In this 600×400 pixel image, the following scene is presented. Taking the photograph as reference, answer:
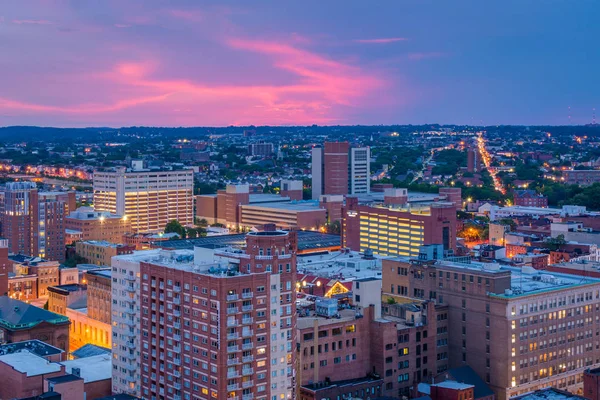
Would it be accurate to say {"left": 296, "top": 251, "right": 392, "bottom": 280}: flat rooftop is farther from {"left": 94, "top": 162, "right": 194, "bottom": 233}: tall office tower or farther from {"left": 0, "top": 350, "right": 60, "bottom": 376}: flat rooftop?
{"left": 94, "top": 162, "right": 194, "bottom": 233}: tall office tower

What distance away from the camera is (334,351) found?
66.2m

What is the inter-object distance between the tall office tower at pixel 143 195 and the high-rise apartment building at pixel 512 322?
9986cm

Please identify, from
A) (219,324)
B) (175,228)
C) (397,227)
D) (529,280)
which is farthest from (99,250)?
(219,324)

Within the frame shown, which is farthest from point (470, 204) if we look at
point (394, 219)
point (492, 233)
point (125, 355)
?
point (125, 355)

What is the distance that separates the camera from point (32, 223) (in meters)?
138

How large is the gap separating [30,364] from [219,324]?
14.2 meters

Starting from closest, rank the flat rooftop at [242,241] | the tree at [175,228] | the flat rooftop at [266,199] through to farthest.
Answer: the flat rooftop at [242,241], the tree at [175,228], the flat rooftop at [266,199]

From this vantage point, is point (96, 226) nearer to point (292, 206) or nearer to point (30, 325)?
point (292, 206)

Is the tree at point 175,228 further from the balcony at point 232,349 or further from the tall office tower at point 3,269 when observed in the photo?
the balcony at point 232,349

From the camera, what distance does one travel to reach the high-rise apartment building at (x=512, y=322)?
2800 inches

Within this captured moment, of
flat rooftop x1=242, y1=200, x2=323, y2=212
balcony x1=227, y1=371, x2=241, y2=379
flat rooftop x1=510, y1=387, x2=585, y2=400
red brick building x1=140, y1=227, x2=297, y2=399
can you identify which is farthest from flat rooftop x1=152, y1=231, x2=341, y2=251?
balcony x1=227, y1=371, x2=241, y2=379

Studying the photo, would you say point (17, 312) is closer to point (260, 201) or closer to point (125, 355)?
point (125, 355)

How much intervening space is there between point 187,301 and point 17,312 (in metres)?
26.8

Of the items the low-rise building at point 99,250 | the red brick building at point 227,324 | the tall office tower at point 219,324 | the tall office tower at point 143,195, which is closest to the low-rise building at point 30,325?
the tall office tower at point 219,324
